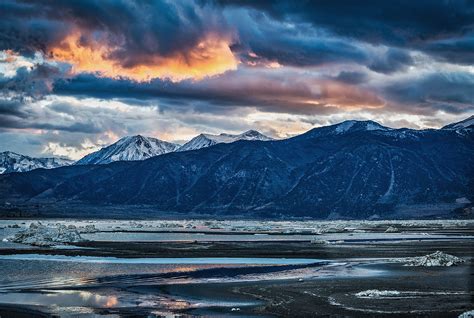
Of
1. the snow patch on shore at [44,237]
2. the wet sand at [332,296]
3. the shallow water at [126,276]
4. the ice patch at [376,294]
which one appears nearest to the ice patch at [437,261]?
the wet sand at [332,296]

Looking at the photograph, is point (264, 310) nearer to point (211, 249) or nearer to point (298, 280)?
point (298, 280)

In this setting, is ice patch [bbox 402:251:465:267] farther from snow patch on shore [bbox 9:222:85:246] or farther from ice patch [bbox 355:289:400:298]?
snow patch on shore [bbox 9:222:85:246]

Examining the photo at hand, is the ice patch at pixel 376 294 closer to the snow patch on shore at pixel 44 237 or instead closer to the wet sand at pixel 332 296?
the wet sand at pixel 332 296

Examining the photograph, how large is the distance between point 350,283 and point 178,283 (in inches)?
557

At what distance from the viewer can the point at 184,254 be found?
3351 inches

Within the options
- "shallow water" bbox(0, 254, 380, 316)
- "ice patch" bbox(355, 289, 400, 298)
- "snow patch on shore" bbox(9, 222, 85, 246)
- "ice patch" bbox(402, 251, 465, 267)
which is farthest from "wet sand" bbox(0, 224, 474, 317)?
"snow patch on shore" bbox(9, 222, 85, 246)

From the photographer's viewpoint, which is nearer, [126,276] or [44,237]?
[126,276]

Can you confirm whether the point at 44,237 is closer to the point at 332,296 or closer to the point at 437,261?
the point at 437,261

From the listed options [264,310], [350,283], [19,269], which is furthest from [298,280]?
[19,269]

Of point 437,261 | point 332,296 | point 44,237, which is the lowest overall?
point 332,296

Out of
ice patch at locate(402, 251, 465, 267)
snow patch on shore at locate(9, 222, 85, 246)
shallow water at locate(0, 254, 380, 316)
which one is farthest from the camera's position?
snow patch on shore at locate(9, 222, 85, 246)

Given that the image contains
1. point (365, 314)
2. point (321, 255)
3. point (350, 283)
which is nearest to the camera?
point (365, 314)

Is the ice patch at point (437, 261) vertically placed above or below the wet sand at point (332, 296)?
above

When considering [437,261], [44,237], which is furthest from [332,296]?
[44,237]
